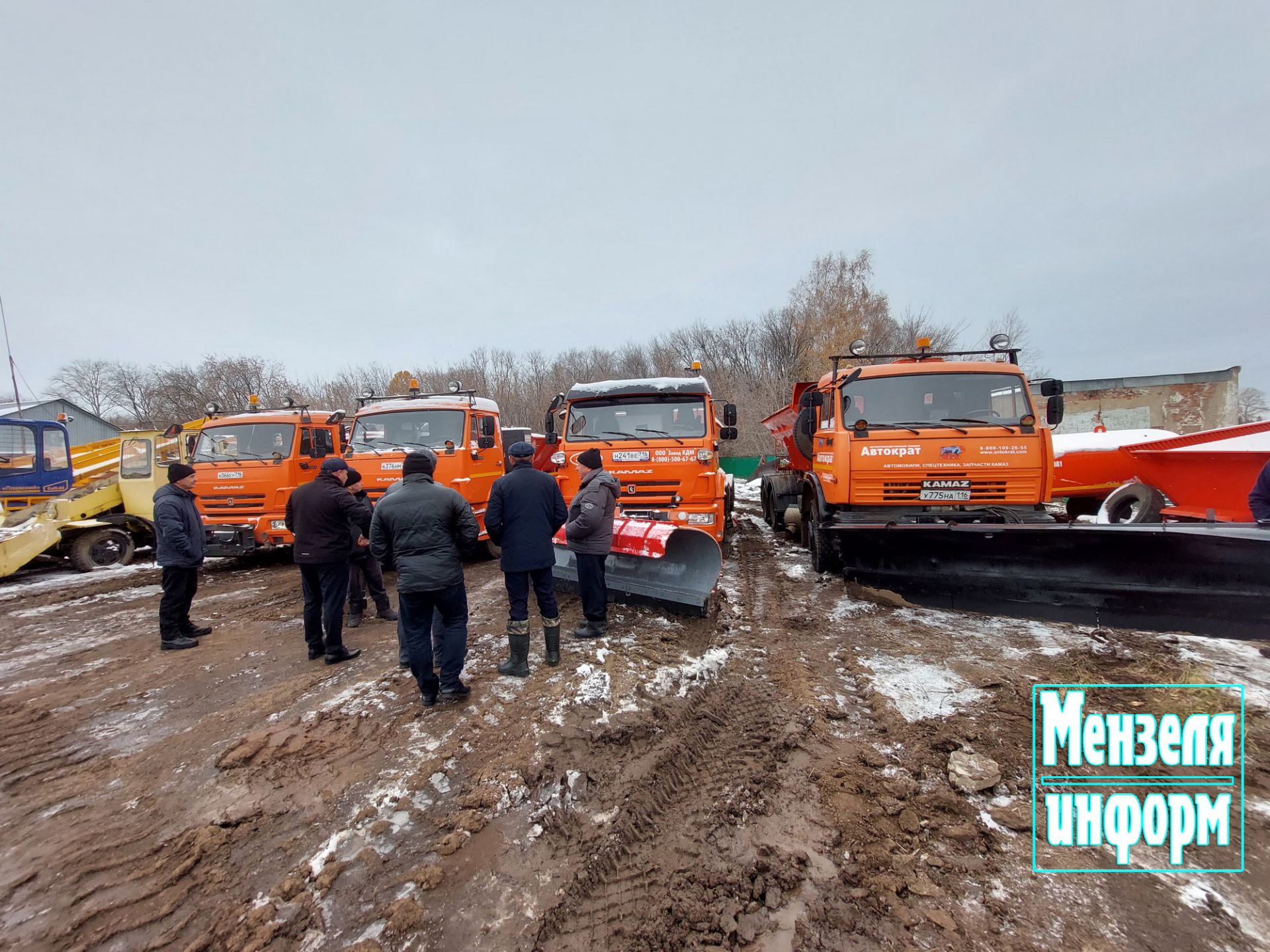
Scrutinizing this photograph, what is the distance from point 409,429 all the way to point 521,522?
16.4 feet

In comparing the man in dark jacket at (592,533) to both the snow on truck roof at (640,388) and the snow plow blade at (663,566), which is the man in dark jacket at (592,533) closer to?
the snow plow blade at (663,566)

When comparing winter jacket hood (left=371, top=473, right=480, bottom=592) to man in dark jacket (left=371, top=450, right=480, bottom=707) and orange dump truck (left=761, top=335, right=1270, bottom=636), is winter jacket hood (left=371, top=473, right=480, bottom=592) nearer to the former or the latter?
man in dark jacket (left=371, top=450, right=480, bottom=707)

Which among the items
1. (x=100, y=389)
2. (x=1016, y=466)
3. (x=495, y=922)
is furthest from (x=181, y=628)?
(x=100, y=389)

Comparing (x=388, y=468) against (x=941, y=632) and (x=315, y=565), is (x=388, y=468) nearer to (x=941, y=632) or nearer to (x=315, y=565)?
(x=315, y=565)

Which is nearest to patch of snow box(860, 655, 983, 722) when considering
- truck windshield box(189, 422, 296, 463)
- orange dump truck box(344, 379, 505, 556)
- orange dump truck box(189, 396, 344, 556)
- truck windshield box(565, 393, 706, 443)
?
truck windshield box(565, 393, 706, 443)

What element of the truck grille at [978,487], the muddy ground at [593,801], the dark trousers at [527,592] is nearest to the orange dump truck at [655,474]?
the muddy ground at [593,801]

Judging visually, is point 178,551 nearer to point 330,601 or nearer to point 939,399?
point 330,601

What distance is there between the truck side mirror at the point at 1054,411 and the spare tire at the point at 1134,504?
2.02 m

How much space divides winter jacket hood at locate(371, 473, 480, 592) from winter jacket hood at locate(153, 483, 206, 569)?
2584 millimetres

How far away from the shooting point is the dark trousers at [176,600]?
513 centimetres

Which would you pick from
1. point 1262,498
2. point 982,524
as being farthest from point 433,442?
point 1262,498

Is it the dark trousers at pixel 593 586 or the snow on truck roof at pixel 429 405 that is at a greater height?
the snow on truck roof at pixel 429 405

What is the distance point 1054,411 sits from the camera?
221 inches

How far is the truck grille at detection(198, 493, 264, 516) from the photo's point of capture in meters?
8.21
